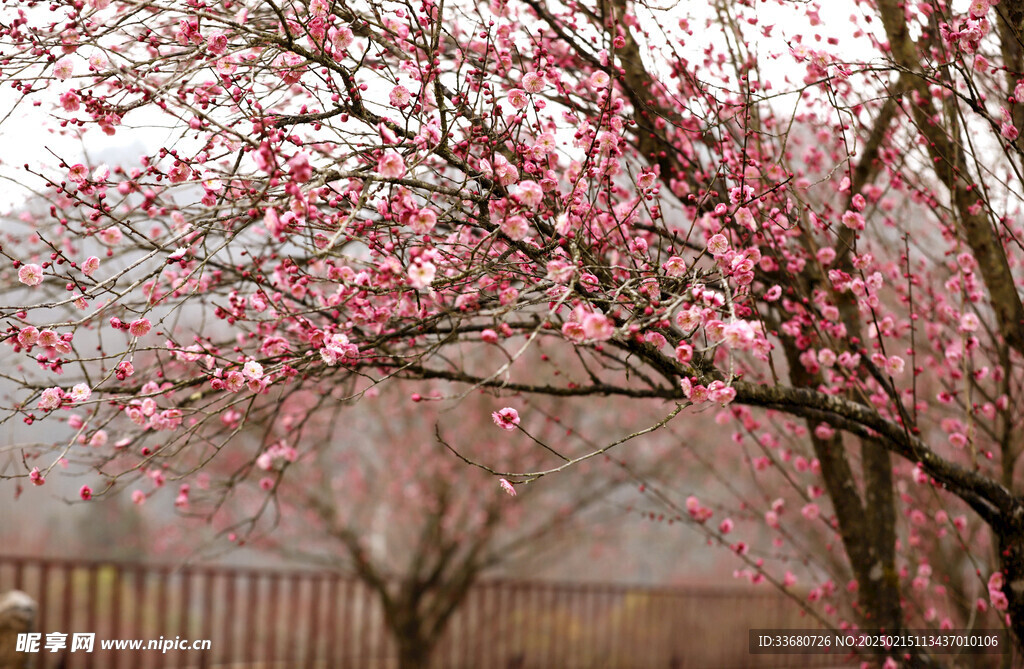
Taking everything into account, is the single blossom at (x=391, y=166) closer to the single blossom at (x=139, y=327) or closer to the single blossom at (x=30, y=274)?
the single blossom at (x=139, y=327)

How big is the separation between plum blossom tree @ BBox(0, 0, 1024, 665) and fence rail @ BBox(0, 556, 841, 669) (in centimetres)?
344

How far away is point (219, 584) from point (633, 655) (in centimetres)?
1812

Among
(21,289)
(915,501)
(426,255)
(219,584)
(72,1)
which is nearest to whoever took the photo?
(426,255)

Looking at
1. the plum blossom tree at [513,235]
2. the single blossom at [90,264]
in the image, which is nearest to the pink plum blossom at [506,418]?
the plum blossom tree at [513,235]

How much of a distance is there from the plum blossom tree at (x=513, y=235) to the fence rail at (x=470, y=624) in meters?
3.44

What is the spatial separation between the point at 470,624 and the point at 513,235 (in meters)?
7.14

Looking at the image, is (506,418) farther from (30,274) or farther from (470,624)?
(470,624)

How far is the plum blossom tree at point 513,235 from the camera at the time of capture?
2.18 metres

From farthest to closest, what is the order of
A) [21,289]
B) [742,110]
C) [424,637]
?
1. [424,637]
2. [21,289]
3. [742,110]

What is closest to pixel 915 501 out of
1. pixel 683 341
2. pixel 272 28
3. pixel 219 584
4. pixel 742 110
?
pixel 742 110

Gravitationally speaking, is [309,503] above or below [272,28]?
below

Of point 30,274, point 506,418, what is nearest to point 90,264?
point 30,274

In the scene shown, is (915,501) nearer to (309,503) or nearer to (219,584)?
(309,503)

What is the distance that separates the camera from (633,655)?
29.5 feet
